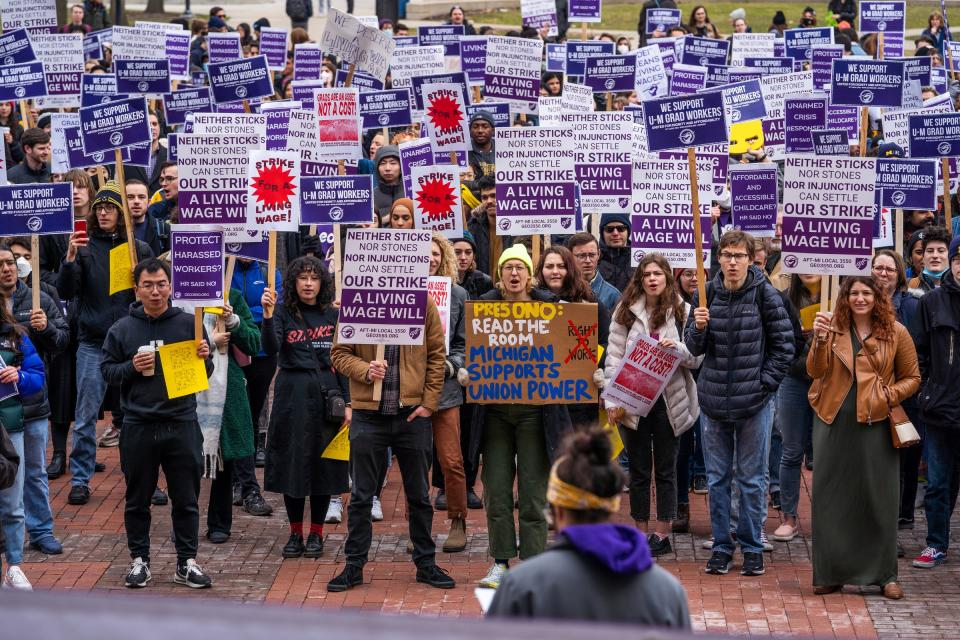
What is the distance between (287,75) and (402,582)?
14.9 m

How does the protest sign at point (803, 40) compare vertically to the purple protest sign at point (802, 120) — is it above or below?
above

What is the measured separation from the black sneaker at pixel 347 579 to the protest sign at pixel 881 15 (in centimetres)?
1471

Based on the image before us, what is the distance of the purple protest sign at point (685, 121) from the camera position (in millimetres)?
11219

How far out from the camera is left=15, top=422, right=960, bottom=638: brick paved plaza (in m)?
8.92

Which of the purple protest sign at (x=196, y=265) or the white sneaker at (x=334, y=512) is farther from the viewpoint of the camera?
the white sneaker at (x=334, y=512)

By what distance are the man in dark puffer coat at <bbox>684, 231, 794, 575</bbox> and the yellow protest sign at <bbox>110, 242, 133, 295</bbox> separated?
448cm

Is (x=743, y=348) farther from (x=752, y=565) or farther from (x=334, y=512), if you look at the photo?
(x=334, y=512)

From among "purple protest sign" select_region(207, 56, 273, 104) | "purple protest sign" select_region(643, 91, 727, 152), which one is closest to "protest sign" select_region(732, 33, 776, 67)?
"purple protest sign" select_region(207, 56, 273, 104)

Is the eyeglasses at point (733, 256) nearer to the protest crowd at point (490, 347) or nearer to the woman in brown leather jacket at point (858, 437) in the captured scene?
the protest crowd at point (490, 347)

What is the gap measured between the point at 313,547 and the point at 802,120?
6590 millimetres

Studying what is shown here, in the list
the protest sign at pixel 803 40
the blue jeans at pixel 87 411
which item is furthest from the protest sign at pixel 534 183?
the protest sign at pixel 803 40


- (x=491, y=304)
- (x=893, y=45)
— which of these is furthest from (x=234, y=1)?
(x=491, y=304)

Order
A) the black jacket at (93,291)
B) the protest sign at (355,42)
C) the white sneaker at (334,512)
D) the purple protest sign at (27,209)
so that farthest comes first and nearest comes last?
the protest sign at (355,42)
the black jacket at (93,291)
the white sneaker at (334,512)
the purple protest sign at (27,209)

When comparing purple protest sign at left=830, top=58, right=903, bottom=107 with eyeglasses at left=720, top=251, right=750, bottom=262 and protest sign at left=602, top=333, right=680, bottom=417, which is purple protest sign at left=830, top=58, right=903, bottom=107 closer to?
eyeglasses at left=720, top=251, right=750, bottom=262
